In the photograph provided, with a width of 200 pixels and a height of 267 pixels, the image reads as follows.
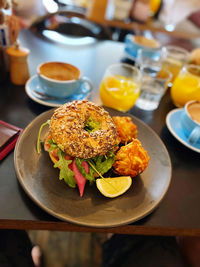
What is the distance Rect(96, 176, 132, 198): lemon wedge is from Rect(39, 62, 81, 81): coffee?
742mm

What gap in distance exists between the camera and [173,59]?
6.05ft

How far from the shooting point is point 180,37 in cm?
423

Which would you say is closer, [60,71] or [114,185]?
[114,185]

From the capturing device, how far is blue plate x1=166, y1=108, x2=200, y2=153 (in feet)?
4.12

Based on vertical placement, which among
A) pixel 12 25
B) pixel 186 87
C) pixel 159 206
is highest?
pixel 12 25

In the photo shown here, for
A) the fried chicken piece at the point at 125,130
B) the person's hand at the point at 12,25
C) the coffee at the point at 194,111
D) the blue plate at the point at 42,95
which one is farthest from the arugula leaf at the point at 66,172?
the person's hand at the point at 12,25

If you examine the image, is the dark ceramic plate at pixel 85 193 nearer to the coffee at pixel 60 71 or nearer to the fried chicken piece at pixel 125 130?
the fried chicken piece at pixel 125 130

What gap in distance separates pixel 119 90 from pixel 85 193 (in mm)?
751

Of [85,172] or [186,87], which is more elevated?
[186,87]

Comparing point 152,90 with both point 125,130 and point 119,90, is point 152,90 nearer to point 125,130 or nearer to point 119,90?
point 119,90

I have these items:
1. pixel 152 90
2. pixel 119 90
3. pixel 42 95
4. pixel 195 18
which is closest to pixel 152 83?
pixel 152 90

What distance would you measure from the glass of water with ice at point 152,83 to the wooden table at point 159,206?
0.27 ft

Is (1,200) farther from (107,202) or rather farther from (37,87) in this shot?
(37,87)

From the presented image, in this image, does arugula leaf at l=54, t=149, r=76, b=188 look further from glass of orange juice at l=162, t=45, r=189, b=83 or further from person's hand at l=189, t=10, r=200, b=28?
person's hand at l=189, t=10, r=200, b=28
